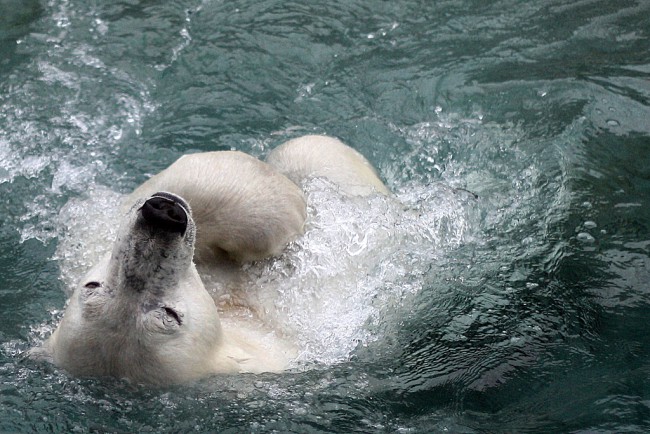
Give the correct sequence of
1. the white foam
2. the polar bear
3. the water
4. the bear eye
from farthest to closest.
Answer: the white foam < the water < the bear eye < the polar bear

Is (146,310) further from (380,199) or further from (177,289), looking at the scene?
(380,199)

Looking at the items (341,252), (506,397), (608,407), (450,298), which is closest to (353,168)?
(341,252)

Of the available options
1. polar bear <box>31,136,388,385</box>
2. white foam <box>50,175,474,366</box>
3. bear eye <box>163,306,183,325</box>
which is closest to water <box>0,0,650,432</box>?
white foam <box>50,175,474,366</box>

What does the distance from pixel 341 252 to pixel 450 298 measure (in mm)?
665

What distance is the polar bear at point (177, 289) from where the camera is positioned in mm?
3697

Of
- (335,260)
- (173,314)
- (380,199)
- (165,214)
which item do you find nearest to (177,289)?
(173,314)

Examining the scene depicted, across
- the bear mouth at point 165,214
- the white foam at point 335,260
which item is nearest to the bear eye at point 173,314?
the bear mouth at point 165,214

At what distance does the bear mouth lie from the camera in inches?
141

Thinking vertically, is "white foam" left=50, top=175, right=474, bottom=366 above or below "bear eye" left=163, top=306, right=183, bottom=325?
below

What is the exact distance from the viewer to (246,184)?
4.73 meters

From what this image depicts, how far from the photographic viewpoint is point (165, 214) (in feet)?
11.7

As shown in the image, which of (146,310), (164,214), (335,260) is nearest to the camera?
(164,214)

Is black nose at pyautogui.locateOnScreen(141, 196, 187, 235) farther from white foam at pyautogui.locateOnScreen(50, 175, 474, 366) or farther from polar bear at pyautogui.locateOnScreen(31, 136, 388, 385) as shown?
white foam at pyautogui.locateOnScreen(50, 175, 474, 366)

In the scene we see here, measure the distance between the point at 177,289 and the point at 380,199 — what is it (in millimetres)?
1779
